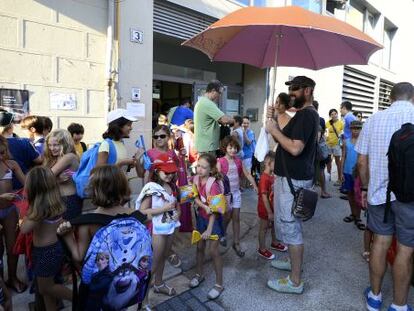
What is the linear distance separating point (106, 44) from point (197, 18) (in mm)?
2406

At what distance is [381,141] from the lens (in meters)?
2.73

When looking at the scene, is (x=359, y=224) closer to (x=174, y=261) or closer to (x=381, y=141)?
(x=381, y=141)

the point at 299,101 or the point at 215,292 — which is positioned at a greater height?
the point at 299,101

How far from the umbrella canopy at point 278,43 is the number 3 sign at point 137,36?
212cm

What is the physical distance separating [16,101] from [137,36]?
2289 millimetres

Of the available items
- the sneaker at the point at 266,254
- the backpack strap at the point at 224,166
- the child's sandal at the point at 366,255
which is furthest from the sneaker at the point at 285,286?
the backpack strap at the point at 224,166

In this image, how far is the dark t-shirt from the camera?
9.23 ft

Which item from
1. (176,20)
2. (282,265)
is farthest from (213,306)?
(176,20)

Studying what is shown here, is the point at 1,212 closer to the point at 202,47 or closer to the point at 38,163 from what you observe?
the point at 38,163

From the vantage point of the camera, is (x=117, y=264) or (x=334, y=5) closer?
(x=117, y=264)

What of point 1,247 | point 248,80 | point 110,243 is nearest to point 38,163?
point 1,247

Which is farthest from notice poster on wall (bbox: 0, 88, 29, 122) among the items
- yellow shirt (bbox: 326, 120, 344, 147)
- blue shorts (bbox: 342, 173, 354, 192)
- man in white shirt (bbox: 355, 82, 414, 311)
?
yellow shirt (bbox: 326, 120, 344, 147)

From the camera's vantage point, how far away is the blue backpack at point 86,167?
2.90 m

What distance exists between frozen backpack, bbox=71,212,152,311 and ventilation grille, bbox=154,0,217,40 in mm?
5216
